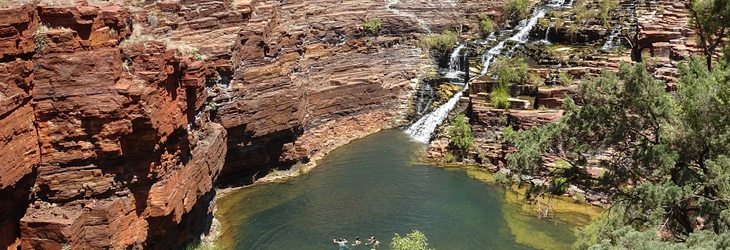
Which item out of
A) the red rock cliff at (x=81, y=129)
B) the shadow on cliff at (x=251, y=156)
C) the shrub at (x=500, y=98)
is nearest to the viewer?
the red rock cliff at (x=81, y=129)

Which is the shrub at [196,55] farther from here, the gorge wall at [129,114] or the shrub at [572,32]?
the shrub at [572,32]

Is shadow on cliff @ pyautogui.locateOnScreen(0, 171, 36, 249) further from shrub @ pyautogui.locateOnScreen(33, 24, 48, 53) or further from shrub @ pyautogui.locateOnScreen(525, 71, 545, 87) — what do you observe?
shrub @ pyautogui.locateOnScreen(525, 71, 545, 87)

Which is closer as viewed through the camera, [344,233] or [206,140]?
[206,140]

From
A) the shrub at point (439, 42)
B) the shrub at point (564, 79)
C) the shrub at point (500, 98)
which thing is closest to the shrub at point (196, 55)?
the shrub at point (500, 98)

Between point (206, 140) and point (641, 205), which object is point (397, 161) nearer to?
point (206, 140)

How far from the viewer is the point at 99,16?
54.3 feet

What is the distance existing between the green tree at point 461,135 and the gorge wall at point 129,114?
8.17 metres

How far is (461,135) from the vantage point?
106 ft

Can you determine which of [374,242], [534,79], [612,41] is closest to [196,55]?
[374,242]

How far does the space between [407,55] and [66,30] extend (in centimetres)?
2750

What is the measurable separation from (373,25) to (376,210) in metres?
17.4

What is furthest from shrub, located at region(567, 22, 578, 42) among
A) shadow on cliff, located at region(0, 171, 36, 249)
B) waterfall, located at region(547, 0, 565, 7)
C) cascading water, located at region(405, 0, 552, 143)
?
shadow on cliff, located at region(0, 171, 36, 249)

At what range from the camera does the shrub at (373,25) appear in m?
39.8

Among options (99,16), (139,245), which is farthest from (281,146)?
(99,16)
